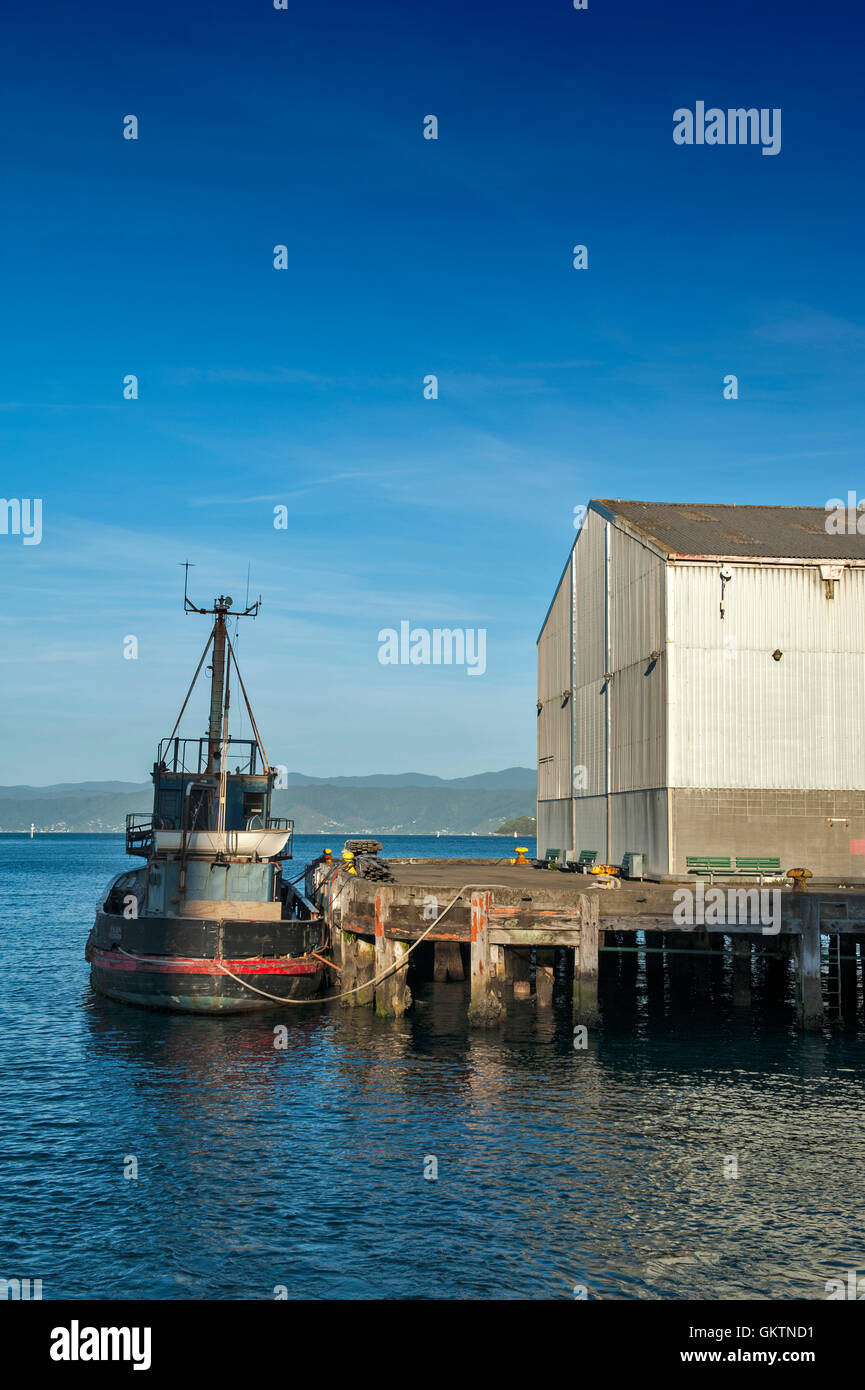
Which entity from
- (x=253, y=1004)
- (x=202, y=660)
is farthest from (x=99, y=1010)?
(x=202, y=660)

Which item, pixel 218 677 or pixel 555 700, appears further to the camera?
pixel 555 700

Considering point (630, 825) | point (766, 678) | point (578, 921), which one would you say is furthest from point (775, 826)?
point (578, 921)

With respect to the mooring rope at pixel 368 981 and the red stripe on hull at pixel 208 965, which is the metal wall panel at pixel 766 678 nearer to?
the mooring rope at pixel 368 981

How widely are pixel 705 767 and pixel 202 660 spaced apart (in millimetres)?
19877

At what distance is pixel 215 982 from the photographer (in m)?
36.7

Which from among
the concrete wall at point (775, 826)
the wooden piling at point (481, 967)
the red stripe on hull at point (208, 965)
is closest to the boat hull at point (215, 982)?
the red stripe on hull at point (208, 965)

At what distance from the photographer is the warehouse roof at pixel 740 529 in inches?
1638

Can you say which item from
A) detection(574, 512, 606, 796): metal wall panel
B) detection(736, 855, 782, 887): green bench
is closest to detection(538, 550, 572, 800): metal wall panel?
detection(574, 512, 606, 796): metal wall panel

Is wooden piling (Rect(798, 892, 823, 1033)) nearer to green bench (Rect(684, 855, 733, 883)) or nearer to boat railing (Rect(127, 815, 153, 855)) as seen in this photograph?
green bench (Rect(684, 855, 733, 883))

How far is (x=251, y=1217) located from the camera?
762 inches

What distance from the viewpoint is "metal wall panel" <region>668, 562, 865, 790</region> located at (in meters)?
39.7

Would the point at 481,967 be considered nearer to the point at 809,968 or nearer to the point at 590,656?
the point at 809,968

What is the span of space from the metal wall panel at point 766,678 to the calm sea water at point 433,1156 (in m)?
8.69

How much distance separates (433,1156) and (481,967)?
33.3ft
